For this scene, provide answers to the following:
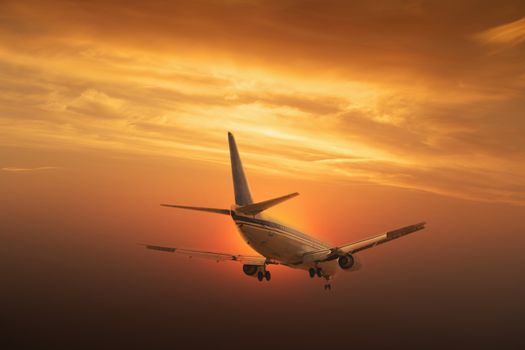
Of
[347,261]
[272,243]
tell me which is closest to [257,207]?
[272,243]

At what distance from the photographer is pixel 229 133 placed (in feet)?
229

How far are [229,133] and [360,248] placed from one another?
2430cm

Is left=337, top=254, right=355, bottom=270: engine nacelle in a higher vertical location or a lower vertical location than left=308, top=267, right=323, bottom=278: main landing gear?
higher

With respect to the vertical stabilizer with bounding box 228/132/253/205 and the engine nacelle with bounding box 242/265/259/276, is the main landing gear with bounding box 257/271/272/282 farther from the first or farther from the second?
the vertical stabilizer with bounding box 228/132/253/205

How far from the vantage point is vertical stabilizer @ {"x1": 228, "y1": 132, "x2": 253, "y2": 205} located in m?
65.0

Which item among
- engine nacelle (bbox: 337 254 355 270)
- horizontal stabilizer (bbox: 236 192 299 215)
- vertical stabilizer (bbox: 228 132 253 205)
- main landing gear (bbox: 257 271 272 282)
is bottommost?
main landing gear (bbox: 257 271 272 282)

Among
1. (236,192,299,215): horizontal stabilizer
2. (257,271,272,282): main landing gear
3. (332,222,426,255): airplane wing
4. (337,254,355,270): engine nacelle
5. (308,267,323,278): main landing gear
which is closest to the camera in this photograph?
(236,192,299,215): horizontal stabilizer

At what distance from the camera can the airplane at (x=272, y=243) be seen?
60.7 metres

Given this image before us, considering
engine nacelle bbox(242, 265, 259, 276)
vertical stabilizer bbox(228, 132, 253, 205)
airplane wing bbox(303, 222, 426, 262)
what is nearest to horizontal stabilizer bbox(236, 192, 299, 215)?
vertical stabilizer bbox(228, 132, 253, 205)

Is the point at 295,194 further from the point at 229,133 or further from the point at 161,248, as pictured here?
the point at 161,248

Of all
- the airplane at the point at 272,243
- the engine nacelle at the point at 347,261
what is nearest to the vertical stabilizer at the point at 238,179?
the airplane at the point at 272,243

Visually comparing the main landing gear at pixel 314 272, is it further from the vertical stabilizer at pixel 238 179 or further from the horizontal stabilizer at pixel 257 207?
the horizontal stabilizer at pixel 257 207

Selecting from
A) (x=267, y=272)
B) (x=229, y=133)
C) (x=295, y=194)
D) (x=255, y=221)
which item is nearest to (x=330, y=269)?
(x=267, y=272)

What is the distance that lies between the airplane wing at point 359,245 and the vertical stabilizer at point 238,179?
1195 centimetres
